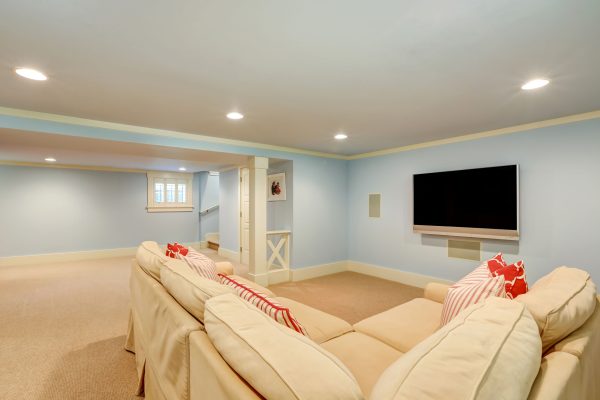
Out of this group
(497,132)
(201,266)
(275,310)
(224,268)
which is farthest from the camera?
(497,132)

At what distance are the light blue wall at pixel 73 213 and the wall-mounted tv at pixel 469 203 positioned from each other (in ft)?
20.7

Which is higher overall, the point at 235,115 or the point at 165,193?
the point at 235,115

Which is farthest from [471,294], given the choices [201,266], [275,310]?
[201,266]

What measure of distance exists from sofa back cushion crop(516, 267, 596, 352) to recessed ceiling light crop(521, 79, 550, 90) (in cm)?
159

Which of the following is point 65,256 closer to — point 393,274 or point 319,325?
point 393,274

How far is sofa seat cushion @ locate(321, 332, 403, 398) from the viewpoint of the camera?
53.5 inches

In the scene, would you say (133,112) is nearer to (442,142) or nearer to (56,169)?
(442,142)

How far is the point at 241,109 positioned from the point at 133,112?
110 cm

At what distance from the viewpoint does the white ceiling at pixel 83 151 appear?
3.28 meters

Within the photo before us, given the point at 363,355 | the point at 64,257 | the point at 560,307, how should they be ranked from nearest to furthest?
the point at 560,307 → the point at 363,355 → the point at 64,257

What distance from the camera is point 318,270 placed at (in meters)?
5.20

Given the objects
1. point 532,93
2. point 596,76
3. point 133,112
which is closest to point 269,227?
point 133,112

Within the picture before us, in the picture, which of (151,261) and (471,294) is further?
(151,261)

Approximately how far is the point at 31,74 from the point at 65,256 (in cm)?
572
